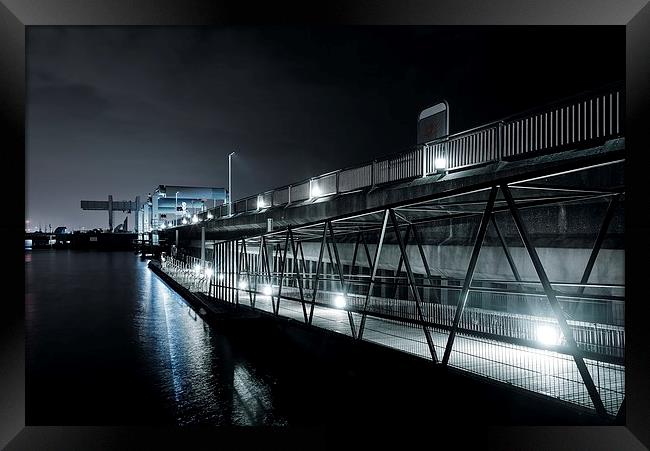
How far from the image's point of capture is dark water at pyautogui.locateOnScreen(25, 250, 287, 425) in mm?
9538

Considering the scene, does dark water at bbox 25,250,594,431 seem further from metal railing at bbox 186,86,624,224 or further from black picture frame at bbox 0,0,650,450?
metal railing at bbox 186,86,624,224

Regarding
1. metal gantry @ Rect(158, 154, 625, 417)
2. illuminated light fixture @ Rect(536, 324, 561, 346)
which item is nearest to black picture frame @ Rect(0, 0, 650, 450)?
metal gantry @ Rect(158, 154, 625, 417)

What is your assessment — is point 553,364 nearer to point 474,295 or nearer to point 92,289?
point 474,295

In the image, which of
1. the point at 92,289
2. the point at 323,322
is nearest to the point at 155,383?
the point at 323,322

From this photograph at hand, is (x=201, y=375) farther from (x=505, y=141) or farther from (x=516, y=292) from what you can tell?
(x=505, y=141)

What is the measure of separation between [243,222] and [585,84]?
23.2 m

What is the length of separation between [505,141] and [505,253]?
652cm

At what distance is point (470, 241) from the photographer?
50.7 feet

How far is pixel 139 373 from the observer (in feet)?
41.6

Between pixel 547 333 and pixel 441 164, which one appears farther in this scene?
pixel 441 164

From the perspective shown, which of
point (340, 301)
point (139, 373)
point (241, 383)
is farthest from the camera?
point (340, 301)

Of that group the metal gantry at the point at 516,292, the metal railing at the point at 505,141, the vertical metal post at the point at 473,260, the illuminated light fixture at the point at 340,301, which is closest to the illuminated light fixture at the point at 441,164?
the metal railing at the point at 505,141

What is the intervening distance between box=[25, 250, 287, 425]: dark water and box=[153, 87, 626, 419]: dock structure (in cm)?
246
